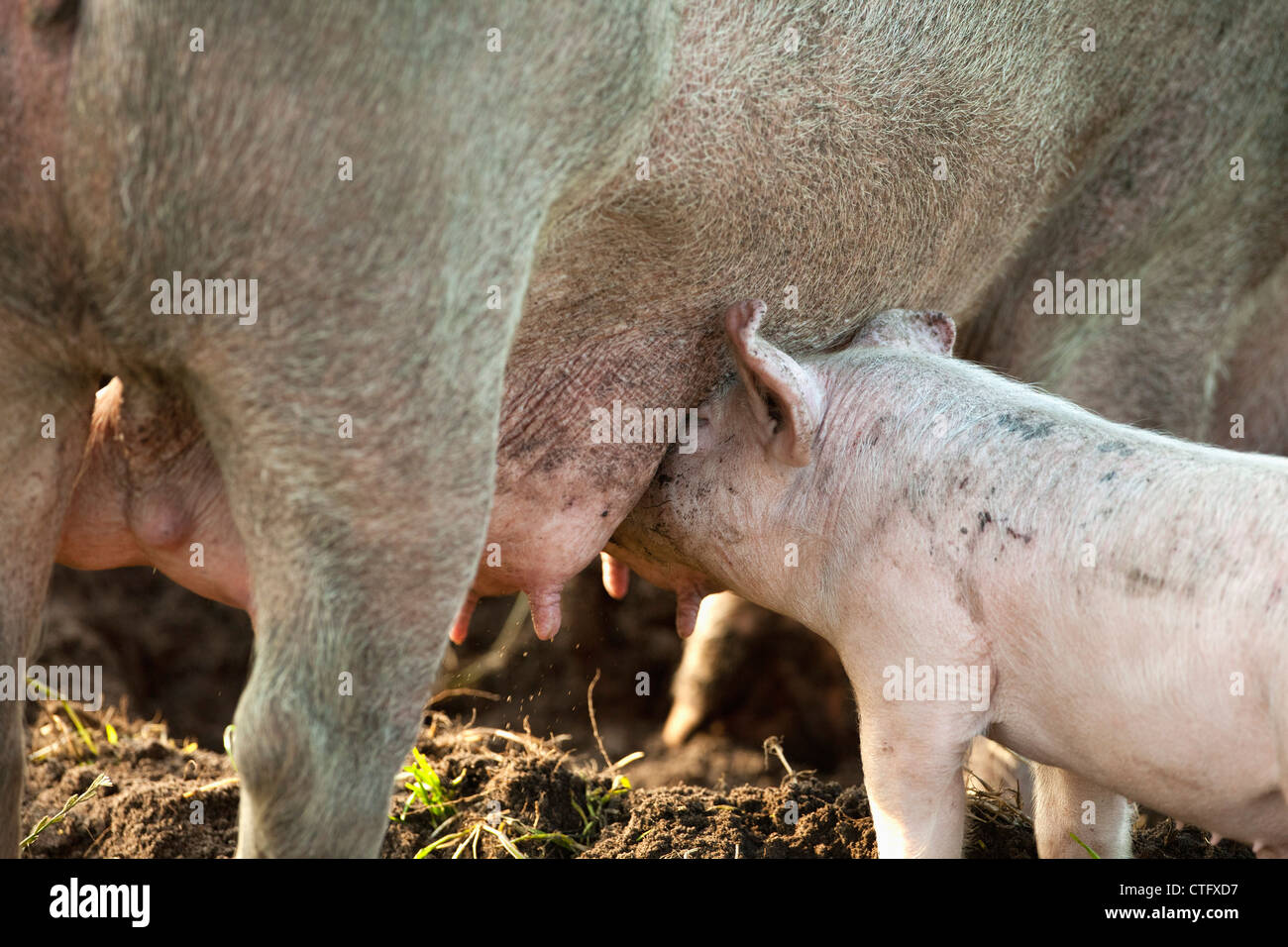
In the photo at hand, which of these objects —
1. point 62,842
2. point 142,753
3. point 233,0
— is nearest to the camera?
point 233,0

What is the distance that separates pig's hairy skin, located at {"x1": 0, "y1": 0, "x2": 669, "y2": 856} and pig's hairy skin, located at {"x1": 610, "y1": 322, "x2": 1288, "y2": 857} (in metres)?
0.80

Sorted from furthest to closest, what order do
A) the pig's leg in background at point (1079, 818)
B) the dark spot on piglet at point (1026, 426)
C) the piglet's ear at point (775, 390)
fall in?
1. the pig's leg in background at point (1079, 818)
2. the piglet's ear at point (775, 390)
3. the dark spot on piglet at point (1026, 426)

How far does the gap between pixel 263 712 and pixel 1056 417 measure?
153 centimetres

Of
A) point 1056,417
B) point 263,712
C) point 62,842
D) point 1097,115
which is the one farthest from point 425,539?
point 1097,115

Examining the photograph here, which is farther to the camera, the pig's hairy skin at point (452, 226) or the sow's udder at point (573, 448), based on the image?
the sow's udder at point (573, 448)

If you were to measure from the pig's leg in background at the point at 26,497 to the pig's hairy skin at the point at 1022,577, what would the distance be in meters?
1.23

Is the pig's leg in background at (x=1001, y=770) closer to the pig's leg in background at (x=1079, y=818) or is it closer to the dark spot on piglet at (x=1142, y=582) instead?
the pig's leg in background at (x=1079, y=818)

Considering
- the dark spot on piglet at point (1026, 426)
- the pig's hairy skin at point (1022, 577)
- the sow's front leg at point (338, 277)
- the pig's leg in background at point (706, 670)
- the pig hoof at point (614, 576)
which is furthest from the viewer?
the pig's leg in background at point (706, 670)

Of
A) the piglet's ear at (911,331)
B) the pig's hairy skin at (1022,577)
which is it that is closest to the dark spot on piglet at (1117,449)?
the pig's hairy skin at (1022,577)

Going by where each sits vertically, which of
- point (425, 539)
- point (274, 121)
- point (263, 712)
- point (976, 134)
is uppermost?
point (976, 134)

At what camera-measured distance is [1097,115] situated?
380 centimetres

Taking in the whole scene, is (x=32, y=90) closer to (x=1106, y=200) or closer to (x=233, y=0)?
(x=233, y=0)

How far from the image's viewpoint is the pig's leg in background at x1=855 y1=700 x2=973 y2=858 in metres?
2.85

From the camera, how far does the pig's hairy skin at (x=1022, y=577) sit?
251 centimetres
